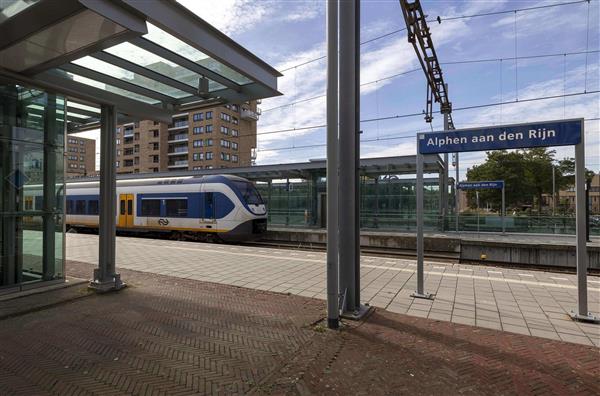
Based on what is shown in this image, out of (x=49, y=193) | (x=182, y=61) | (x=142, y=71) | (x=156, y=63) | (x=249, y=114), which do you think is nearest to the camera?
(x=182, y=61)

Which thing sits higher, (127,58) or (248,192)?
(127,58)

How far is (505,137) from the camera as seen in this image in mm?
5988

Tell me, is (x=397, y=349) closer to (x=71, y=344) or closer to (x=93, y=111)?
(x=71, y=344)

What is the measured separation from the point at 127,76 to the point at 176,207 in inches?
449

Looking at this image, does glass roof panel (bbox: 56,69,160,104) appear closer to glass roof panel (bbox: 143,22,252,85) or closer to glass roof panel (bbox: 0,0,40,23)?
glass roof panel (bbox: 0,0,40,23)

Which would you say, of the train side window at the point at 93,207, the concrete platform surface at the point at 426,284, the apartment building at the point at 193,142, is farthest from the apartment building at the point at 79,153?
the concrete platform surface at the point at 426,284

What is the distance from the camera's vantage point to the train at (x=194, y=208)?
16.0m

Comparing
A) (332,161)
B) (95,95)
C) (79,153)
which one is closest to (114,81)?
(95,95)

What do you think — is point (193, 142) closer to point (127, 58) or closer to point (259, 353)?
point (127, 58)

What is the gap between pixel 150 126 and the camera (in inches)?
3041

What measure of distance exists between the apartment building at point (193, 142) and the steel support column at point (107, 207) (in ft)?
208

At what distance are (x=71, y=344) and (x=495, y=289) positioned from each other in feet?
23.4

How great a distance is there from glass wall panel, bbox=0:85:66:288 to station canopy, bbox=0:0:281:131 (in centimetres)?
87

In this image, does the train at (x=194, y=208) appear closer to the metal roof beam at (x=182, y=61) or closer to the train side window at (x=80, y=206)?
the train side window at (x=80, y=206)
